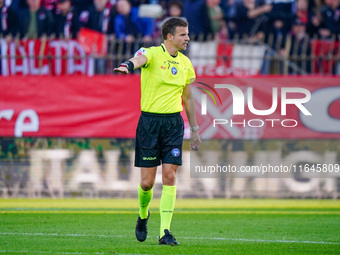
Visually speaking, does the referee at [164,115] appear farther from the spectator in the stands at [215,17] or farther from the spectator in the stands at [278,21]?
the spectator in the stands at [278,21]

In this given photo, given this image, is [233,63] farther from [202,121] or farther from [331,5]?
[331,5]

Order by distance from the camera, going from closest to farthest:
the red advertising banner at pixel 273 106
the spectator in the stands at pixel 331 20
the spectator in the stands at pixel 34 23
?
the red advertising banner at pixel 273 106 < the spectator in the stands at pixel 34 23 < the spectator in the stands at pixel 331 20

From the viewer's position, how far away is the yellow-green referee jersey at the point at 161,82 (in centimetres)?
821

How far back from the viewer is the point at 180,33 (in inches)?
324

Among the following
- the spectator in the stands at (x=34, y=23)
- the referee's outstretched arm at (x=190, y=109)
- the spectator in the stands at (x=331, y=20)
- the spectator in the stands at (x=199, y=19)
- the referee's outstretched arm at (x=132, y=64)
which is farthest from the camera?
the spectator in the stands at (x=331, y=20)

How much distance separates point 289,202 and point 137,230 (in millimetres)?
6562

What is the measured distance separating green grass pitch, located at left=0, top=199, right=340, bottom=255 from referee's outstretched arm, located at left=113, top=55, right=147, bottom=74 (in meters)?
1.83

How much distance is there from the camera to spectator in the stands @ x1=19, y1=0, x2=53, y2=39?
16078 millimetres

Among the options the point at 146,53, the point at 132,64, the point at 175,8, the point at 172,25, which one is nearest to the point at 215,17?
the point at 175,8

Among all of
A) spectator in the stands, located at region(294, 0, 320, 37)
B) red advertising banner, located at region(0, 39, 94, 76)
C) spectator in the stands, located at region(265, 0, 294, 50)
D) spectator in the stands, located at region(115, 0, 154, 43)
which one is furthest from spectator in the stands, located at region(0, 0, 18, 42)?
spectator in the stands, located at region(294, 0, 320, 37)

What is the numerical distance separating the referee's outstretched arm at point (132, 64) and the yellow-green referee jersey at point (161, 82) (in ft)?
0.67

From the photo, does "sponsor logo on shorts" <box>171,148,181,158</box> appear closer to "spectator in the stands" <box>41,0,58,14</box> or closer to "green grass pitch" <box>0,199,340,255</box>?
"green grass pitch" <box>0,199,340,255</box>

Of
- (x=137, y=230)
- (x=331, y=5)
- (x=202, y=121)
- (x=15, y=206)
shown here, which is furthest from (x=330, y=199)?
(x=137, y=230)

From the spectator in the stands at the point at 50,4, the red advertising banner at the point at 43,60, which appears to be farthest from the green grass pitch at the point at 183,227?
the spectator in the stands at the point at 50,4
